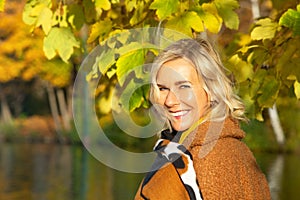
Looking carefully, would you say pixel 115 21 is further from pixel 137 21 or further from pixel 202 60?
pixel 202 60

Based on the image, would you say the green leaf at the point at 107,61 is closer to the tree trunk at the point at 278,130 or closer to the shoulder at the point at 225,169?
the shoulder at the point at 225,169

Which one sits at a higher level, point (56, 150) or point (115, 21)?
point (115, 21)

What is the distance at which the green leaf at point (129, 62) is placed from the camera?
3.43 metres

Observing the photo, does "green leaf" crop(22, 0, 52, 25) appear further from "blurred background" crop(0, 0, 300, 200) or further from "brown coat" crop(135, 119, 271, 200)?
"brown coat" crop(135, 119, 271, 200)

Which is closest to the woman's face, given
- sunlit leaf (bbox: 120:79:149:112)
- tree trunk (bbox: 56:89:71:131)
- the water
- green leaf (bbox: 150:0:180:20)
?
green leaf (bbox: 150:0:180:20)

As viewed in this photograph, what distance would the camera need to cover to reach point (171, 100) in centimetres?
253

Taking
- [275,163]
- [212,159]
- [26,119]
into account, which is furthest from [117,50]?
[26,119]

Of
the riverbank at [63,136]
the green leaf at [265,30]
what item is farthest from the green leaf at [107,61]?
the riverbank at [63,136]

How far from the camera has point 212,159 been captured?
7.99ft

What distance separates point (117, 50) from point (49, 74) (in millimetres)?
27922

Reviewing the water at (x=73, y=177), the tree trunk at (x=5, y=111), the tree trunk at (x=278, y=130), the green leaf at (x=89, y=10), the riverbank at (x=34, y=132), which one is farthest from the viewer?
the tree trunk at (x=5, y=111)

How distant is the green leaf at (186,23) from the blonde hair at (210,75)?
2.85 ft

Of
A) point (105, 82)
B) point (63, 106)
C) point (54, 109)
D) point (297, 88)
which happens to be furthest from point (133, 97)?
point (54, 109)

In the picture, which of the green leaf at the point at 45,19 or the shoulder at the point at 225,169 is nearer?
the shoulder at the point at 225,169
